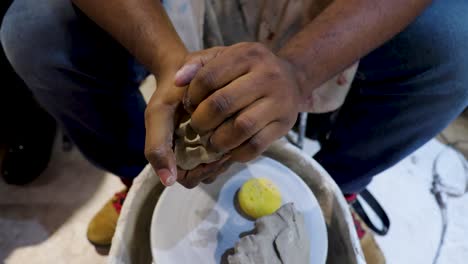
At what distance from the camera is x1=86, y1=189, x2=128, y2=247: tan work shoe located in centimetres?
119

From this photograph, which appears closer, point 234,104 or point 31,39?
point 234,104

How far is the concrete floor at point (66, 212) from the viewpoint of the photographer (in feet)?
3.95

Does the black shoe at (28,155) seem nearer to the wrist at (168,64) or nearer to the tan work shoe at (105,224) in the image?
the tan work shoe at (105,224)

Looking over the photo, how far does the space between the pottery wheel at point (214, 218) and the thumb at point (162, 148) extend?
0.20m

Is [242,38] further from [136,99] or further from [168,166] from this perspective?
[168,166]

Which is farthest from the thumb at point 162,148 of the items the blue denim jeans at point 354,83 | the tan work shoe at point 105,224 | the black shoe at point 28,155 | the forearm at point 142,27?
the black shoe at point 28,155

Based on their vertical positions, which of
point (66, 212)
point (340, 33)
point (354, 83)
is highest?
point (340, 33)

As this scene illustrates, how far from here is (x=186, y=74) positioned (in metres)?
0.67

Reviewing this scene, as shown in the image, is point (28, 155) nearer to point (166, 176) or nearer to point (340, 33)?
point (166, 176)

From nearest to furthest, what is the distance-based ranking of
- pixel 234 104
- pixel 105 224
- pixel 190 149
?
pixel 234 104 → pixel 190 149 → pixel 105 224

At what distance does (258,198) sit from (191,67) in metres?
0.33

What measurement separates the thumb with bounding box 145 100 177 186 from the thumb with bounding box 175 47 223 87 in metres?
0.07

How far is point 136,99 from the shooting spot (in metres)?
1.06

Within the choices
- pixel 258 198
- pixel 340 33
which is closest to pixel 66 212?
pixel 258 198
